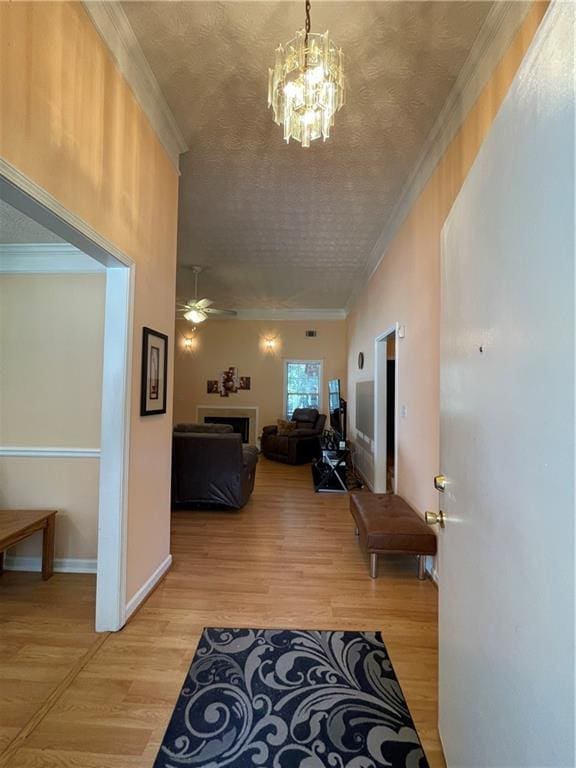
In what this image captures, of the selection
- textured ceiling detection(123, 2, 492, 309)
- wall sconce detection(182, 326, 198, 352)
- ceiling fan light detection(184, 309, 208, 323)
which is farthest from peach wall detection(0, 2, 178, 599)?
wall sconce detection(182, 326, 198, 352)

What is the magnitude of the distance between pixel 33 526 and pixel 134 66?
113 inches

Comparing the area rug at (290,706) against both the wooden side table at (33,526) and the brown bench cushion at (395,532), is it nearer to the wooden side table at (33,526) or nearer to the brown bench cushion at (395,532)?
the brown bench cushion at (395,532)

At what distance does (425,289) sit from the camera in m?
2.85

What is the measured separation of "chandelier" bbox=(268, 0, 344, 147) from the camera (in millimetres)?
1550

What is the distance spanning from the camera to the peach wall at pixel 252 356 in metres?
8.20

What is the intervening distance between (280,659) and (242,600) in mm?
583

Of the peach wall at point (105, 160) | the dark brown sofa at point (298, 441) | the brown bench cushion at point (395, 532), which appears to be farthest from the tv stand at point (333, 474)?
the peach wall at point (105, 160)

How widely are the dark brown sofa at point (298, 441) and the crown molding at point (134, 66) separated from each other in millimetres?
5179

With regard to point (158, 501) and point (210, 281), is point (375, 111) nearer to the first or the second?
point (158, 501)

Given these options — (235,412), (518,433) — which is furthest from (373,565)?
(235,412)

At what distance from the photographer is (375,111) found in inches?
91.0

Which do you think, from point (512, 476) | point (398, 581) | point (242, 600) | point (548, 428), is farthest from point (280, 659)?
point (548, 428)

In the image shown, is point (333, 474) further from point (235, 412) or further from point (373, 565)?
point (235, 412)

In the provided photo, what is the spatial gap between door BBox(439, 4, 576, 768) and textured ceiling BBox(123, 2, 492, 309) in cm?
135
